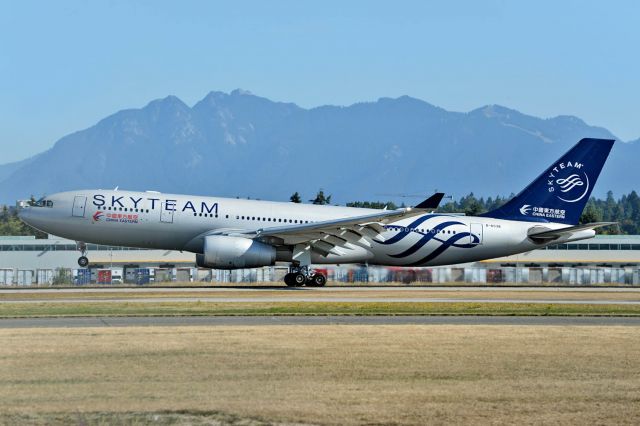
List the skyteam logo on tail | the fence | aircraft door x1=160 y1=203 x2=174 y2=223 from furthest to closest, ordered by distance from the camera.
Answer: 1. the fence
2. the skyteam logo on tail
3. aircraft door x1=160 y1=203 x2=174 y2=223

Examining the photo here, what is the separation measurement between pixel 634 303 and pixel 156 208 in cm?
2311

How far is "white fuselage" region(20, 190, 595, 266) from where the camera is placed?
161 feet

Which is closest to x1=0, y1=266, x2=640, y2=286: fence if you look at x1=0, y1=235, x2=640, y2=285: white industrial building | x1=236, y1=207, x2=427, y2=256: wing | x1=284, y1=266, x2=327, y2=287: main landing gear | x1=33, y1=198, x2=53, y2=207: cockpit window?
x1=0, y1=235, x2=640, y2=285: white industrial building

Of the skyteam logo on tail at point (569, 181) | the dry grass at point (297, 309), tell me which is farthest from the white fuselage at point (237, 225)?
the dry grass at point (297, 309)

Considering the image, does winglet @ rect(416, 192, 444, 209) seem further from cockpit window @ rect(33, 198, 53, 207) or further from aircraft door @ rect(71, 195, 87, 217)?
cockpit window @ rect(33, 198, 53, 207)

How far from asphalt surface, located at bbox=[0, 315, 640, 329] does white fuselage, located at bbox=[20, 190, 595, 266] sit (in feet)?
62.0

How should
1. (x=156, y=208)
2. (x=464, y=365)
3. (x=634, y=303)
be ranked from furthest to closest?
(x=156, y=208) < (x=634, y=303) < (x=464, y=365)

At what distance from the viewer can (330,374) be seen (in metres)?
18.4

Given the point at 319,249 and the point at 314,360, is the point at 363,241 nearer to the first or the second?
the point at 319,249

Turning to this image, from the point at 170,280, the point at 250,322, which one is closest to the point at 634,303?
the point at 250,322

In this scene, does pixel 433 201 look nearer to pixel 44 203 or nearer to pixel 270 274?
pixel 44 203

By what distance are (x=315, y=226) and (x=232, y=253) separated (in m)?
4.23

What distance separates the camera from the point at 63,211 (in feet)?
162

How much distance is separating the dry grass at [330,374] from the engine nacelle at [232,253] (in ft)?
68.3
